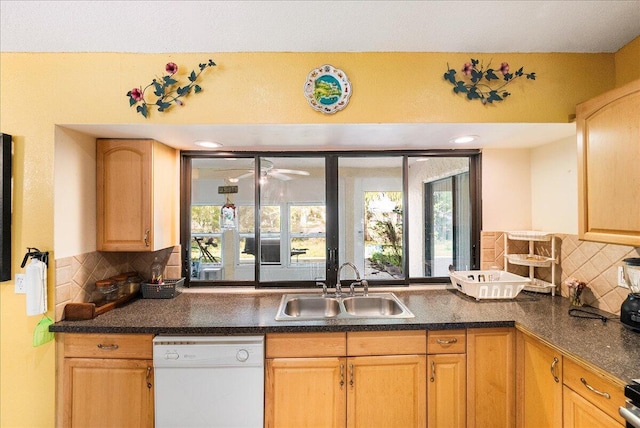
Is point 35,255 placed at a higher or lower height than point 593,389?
higher

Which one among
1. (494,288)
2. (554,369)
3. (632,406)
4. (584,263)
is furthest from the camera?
(494,288)

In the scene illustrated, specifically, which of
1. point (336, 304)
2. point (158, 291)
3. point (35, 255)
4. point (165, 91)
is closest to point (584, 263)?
point (336, 304)

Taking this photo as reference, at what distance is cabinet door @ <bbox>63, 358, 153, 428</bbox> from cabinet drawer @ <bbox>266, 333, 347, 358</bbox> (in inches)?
26.6

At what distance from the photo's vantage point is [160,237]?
207 centimetres

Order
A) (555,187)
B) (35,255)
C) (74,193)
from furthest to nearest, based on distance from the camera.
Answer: (555,187) → (74,193) → (35,255)

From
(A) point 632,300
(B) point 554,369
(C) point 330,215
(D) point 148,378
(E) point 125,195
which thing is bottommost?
(D) point 148,378

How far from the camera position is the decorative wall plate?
1.69 meters

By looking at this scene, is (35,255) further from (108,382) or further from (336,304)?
(336,304)

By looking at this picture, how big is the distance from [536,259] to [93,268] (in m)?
2.93

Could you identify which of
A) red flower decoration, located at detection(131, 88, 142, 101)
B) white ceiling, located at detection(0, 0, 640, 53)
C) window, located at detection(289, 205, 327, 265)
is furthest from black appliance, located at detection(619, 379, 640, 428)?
red flower decoration, located at detection(131, 88, 142, 101)

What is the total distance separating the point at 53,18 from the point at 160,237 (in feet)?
4.16

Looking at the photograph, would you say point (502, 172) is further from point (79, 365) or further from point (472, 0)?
point (79, 365)

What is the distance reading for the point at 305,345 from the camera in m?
1.66

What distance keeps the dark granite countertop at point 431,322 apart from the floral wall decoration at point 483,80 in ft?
4.04
